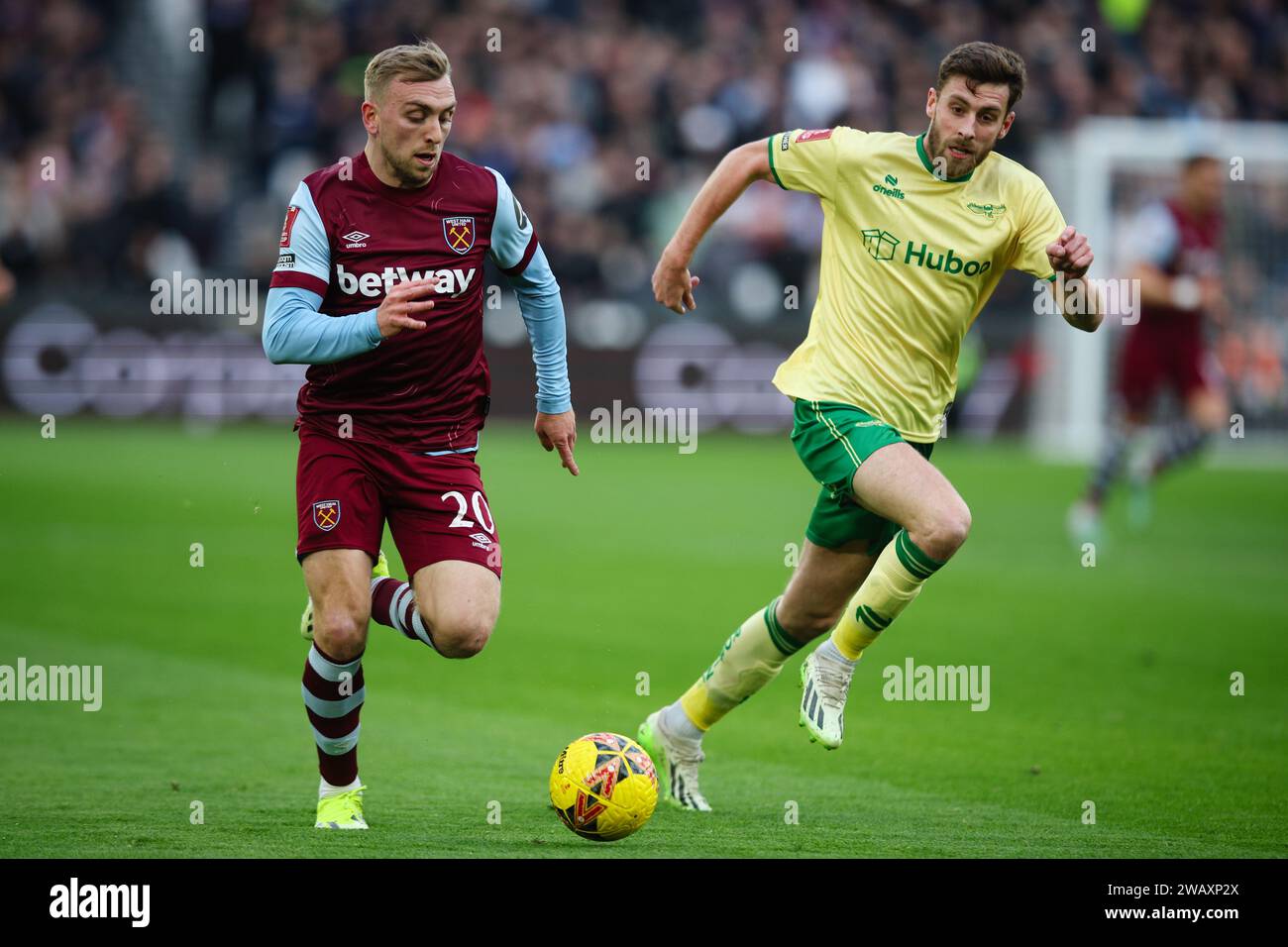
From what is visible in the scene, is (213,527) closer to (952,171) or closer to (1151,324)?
(1151,324)

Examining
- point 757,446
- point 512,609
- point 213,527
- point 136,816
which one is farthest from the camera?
point 757,446

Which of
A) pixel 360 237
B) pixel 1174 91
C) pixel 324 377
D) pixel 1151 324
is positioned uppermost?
pixel 1174 91

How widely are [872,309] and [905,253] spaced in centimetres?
23

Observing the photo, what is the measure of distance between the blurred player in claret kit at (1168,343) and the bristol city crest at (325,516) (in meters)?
9.38

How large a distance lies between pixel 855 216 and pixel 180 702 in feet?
13.0

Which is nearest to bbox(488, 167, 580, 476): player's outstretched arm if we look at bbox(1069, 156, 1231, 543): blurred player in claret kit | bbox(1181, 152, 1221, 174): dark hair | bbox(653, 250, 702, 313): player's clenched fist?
bbox(653, 250, 702, 313): player's clenched fist

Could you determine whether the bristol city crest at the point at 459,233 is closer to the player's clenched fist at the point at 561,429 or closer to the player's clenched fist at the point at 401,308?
the player's clenched fist at the point at 401,308

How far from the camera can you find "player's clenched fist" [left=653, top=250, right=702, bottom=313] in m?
6.27

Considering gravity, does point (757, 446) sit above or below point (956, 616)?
above

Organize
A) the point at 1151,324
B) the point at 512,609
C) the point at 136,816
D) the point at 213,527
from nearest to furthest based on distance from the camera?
the point at 136,816
the point at 512,609
the point at 213,527
the point at 1151,324

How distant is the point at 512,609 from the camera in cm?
1100

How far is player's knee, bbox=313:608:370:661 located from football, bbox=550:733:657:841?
0.79 meters

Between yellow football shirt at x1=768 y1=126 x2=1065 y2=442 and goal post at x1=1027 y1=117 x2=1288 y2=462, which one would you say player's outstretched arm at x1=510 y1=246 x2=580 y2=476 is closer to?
yellow football shirt at x1=768 y1=126 x2=1065 y2=442

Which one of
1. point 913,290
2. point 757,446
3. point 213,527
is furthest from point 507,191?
point 757,446
